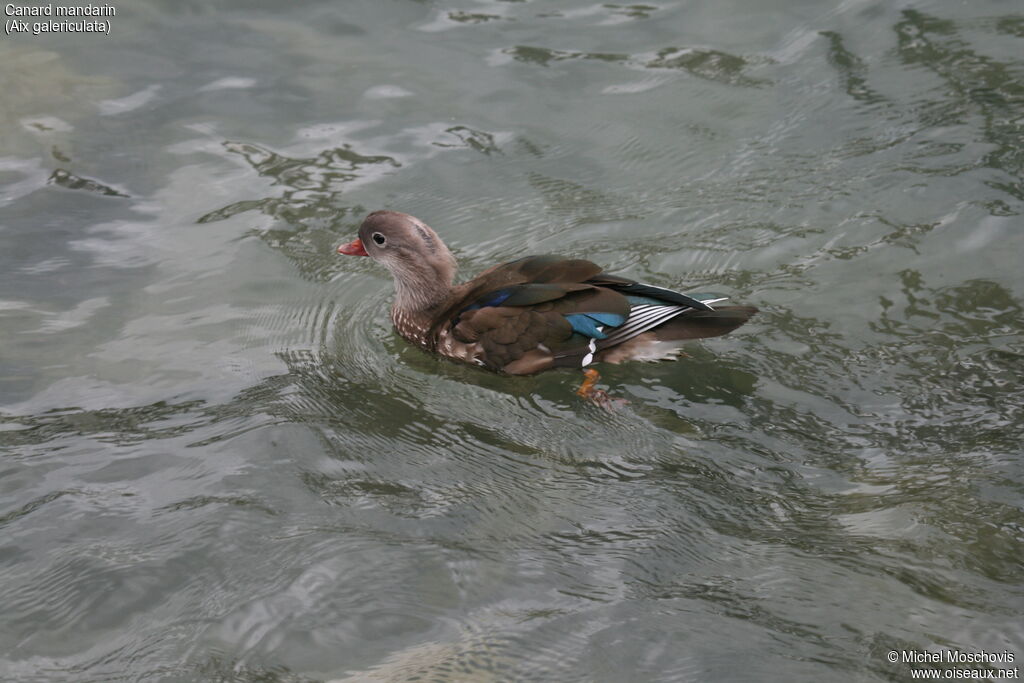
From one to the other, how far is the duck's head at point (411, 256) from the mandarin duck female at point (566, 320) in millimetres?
311

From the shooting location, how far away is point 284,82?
28.5ft

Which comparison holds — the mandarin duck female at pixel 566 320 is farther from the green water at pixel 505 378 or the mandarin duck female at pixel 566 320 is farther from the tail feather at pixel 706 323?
the green water at pixel 505 378

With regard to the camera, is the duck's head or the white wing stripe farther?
the duck's head

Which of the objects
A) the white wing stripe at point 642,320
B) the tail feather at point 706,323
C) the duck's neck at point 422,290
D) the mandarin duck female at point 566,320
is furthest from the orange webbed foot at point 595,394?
the duck's neck at point 422,290

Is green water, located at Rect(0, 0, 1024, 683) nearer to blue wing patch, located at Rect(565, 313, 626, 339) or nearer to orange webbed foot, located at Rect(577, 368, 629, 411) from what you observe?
orange webbed foot, located at Rect(577, 368, 629, 411)

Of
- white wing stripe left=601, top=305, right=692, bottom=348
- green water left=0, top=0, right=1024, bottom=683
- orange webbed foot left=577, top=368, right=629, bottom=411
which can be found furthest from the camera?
white wing stripe left=601, top=305, right=692, bottom=348

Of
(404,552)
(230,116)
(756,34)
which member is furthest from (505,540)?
(756,34)

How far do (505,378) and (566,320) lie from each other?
0.49 meters

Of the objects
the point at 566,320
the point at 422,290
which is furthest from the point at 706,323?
the point at 422,290

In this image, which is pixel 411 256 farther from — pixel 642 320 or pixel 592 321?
pixel 642 320

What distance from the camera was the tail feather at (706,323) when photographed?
555 cm

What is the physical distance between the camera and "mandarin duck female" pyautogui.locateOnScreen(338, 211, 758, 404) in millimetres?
5664

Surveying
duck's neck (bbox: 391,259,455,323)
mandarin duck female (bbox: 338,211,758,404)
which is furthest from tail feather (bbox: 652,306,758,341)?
duck's neck (bbox: 391,259,455,323)

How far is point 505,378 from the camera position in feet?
19.5
